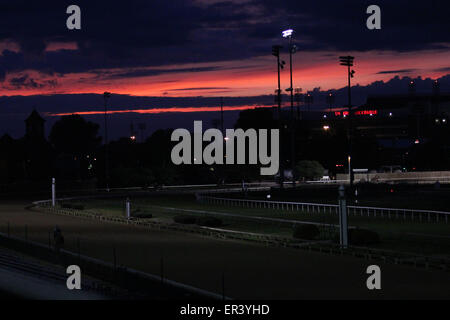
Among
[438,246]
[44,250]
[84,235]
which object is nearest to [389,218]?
[438,246]

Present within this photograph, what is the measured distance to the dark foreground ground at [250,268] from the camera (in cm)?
2008

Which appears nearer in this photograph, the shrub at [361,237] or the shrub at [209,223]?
the shrub at [361,237]

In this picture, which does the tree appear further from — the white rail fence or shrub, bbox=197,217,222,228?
shrub, bbox=197,217,222,228

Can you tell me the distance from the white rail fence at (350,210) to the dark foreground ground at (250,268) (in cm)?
1472

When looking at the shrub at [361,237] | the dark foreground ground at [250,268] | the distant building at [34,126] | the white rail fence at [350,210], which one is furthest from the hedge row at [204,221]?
the distant building at [34,126]

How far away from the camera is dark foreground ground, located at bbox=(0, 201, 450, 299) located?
2008 centimetres

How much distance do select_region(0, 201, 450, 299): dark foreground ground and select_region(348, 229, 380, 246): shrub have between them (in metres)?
2.49

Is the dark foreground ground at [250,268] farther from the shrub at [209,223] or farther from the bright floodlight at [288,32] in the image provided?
the bright floodlight at [288,32]

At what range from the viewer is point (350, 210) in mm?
50531

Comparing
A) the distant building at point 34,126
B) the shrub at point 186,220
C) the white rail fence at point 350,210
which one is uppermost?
the distant building at point 34,126

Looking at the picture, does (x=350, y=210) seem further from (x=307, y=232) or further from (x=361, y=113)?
(x=361, y=113)

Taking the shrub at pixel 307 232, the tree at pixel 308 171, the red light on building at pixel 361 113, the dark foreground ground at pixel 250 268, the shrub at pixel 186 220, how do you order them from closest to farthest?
the dark foreground ground at pixel 250 268, the shrub at pixel 307 232, the shrub at pixel 186 220, the tree at pixel 308 171, the red light on building at pixel 361 113
